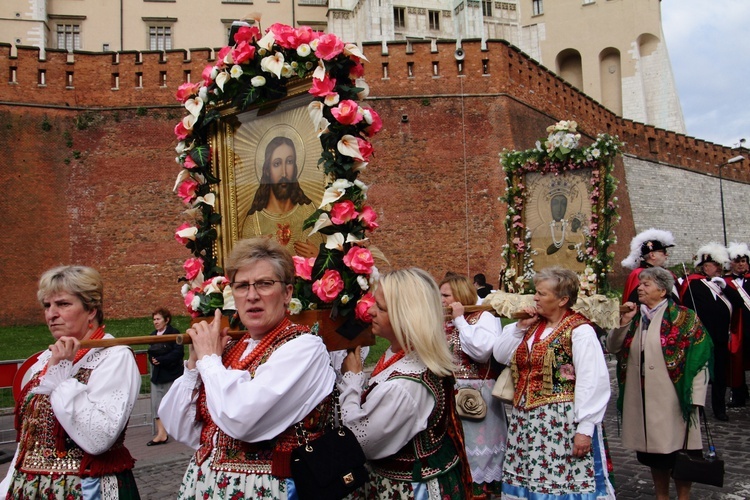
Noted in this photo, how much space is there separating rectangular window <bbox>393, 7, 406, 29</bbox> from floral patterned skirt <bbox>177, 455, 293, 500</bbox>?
40.7 m

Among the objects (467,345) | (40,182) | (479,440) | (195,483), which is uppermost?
(40,182)

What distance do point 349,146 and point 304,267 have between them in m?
0.72

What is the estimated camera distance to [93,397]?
3.19 meters

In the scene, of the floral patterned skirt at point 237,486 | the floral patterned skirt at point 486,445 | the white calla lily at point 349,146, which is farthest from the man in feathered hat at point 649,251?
the floral patterned skirt at point 237,486

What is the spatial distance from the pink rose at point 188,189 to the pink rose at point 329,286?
46.5 inches

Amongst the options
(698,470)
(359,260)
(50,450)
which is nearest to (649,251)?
(698,470)

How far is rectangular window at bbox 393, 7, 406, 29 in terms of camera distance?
40.8m

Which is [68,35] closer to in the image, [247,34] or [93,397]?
[247,34]

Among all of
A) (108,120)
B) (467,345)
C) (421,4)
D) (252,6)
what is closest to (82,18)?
(252,6)

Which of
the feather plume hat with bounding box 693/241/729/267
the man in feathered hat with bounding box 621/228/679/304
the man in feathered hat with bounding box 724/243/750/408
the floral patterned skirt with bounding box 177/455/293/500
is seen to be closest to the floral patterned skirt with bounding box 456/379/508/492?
the man in feathered hat with bounding box 621/228/679/304

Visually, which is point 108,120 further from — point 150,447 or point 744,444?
point 744,444

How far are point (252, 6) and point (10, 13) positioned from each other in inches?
503

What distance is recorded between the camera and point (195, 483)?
288 cm

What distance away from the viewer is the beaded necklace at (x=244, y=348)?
9.42ft
